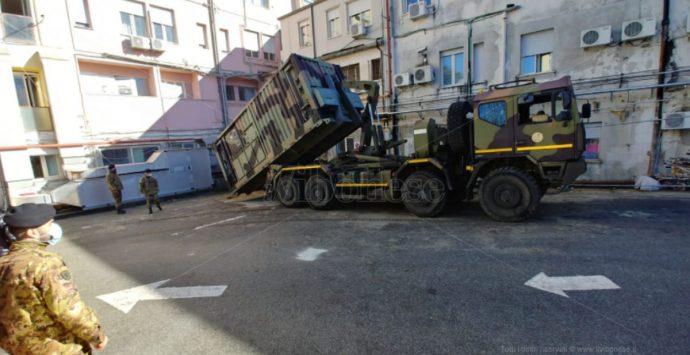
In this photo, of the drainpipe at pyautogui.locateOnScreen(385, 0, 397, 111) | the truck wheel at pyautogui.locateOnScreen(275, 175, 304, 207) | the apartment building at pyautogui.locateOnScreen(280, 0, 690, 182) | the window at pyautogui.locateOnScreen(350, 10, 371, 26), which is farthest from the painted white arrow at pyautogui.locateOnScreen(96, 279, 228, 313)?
the window at pyautogui.locateOnScreen(350, 10, 371, 26)

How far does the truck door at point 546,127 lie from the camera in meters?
5.78

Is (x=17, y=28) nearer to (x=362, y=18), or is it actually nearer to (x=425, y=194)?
(x=362, y=18)

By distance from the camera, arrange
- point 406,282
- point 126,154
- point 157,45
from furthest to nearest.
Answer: point 157,45
point 126,154
point 406,282

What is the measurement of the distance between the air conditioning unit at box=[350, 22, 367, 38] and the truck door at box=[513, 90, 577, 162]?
9614mm

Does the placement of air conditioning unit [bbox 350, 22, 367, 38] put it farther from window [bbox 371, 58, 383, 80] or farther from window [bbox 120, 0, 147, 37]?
window [bbox 120, 0, 147, 37]

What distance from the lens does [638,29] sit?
29.3ft

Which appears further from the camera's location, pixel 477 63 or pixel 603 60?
pixel 477 63

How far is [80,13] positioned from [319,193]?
12.8 metres

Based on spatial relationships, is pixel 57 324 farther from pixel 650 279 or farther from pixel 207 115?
pixel 207 115

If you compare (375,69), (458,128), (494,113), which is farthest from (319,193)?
(375,69)

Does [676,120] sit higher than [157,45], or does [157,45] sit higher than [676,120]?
[157,45]

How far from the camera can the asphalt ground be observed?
9.48ft

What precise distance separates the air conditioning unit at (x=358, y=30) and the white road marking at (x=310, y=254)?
11.5m

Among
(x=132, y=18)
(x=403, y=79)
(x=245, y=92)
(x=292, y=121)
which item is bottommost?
(x=292, y=121)
